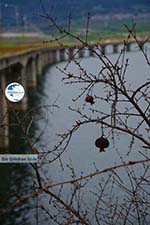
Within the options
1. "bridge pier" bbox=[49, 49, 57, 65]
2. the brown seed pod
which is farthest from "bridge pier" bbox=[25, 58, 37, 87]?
the brown seed pod

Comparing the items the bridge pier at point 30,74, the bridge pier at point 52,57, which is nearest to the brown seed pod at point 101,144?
the bridge pier at point 30,74

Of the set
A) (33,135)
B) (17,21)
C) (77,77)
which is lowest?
(77,77)

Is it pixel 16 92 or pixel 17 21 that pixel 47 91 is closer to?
pixel 17 21

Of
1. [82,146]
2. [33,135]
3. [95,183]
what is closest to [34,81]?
[33,135]

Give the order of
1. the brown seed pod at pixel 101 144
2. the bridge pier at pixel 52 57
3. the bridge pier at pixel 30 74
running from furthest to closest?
the bridge pier at pixel 52 57
the bridge pier at pixel 30 74
the brown seed pod at pixel 101 144

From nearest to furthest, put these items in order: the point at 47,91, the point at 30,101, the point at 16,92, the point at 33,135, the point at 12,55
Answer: the point at 16,92 < the point at 33,135 < the point at 12,55 < the point at 30,101 < the point at 47,91

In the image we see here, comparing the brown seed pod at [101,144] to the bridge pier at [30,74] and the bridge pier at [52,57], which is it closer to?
the bridge pier at [30,74]

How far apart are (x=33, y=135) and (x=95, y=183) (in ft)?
48.9

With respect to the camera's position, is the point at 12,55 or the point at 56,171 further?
the point at 12,55

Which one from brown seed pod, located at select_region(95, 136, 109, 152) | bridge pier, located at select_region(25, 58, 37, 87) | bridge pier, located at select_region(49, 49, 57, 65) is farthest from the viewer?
bridge pier, located at select_region(49, 49, 57, 65)

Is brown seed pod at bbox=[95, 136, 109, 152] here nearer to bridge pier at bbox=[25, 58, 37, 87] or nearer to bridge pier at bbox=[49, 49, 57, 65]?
bridge pier at bbox=[25, 58, 37, 87]

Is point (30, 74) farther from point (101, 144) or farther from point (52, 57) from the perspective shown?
point (101, 144)

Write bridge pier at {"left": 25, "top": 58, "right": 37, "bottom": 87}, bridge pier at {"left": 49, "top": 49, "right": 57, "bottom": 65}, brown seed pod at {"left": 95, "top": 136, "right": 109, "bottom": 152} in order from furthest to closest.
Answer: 1. bridge pier at {"left": 49, "top": 49, "right": 57, "bottom": 65}
2. bridge pier at {"left": 25, "top": 58, "right": 37, "bottom": 87}
3. brown seed pod at {"left": 95, "top": 136, "right": 109, "bottom": 152}

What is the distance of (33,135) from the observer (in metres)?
31.4
